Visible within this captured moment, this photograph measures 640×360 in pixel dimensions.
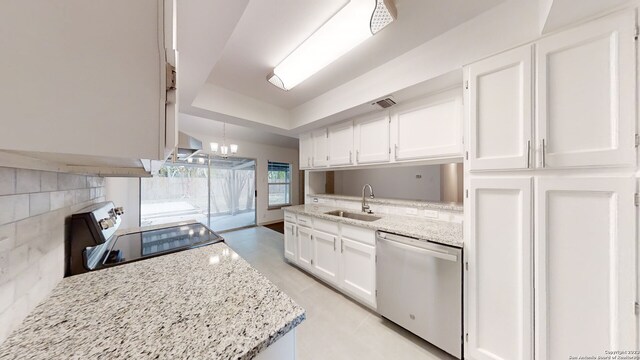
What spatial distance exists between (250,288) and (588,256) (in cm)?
162

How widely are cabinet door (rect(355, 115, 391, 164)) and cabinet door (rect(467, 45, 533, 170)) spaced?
845 mm

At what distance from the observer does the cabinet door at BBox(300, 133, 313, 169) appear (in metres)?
2.97

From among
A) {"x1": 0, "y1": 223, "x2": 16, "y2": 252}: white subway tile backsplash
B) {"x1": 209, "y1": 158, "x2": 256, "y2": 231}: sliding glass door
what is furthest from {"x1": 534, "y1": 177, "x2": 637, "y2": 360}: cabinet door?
{"x1": 209, "y1": 158, "x2": 256, "y2": 231}: sliding glass door

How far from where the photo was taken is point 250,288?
0.77 meters

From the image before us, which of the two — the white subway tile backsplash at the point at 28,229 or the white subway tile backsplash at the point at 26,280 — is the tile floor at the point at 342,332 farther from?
the white subway tile backsplash at the point at 28,229

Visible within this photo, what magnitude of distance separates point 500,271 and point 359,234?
1006mm

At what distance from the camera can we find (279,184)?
19.7 ft

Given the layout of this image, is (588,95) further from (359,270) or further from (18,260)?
(18,260)

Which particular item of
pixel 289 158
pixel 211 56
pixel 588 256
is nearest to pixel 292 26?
pixel 211 56

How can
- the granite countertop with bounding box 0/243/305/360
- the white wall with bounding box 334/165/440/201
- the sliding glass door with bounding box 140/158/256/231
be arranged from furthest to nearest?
1. the sliding glass door with bounding box 140/158/256/231
2. the white wall with bounding box 334/165/440/201
3. the granite countertop with bounding box 0/243/305/360

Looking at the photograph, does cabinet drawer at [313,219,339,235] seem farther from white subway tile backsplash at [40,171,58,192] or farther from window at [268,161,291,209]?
window at [268,161,291,209]

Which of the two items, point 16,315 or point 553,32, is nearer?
point 16,315

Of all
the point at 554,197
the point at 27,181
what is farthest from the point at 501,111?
the point at 27,181

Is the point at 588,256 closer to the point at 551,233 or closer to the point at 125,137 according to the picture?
the point at 551,233
